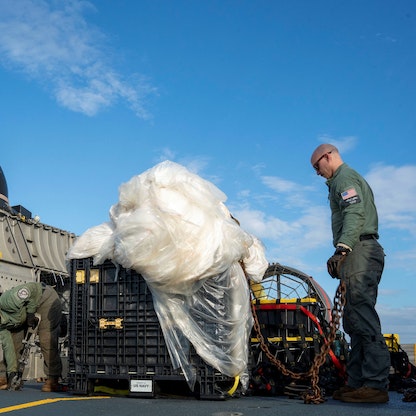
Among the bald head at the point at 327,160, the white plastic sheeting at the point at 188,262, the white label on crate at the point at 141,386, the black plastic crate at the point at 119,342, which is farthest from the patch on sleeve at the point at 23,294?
the bald head at the point at 327,160

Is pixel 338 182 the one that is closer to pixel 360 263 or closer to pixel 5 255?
pixel 360 263

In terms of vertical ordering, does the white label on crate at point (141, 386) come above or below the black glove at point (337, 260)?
below

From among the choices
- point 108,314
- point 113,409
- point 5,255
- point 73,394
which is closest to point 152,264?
point 108,314

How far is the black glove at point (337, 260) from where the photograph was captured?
448 cm

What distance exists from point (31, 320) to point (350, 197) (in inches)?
158

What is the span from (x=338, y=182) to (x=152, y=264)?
5.64 feet

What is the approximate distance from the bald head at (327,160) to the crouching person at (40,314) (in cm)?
361

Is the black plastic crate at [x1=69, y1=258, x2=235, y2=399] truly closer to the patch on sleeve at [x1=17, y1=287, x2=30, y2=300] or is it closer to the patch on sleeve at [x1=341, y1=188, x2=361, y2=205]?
the patch on sleeve at [x1=17, y1=287, x2=30, y2=300]

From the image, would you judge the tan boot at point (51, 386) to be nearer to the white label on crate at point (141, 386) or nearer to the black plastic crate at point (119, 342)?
the black plastic crate at point (119, 342)

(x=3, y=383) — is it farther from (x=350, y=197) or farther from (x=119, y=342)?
(x=350, y=197)

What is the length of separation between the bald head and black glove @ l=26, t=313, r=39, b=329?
3.76 metres

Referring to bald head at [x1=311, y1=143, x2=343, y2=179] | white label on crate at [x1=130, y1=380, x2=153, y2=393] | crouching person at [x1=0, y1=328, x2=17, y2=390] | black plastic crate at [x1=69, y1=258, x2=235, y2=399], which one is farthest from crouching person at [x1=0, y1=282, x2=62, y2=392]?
bald head at [x1=311, y1=143, x2=343, y2=179]

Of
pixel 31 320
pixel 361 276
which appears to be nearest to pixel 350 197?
Answer: pixel 361 276

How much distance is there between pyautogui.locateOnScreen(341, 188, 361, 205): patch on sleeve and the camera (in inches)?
182
